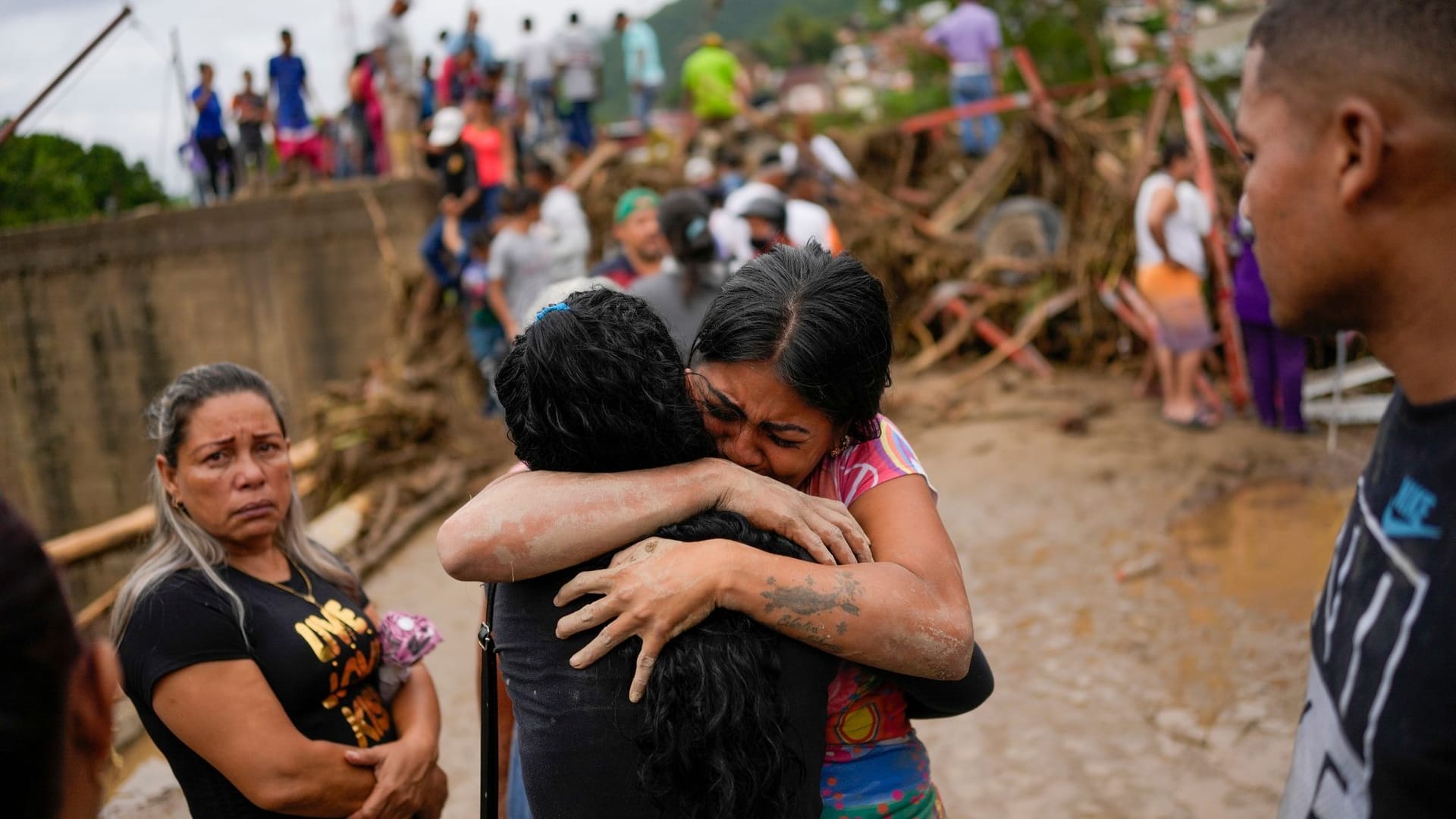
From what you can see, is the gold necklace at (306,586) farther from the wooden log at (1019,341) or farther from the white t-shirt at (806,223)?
the wooden log at (1019,341)

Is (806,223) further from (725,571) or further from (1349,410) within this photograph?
(725,571)

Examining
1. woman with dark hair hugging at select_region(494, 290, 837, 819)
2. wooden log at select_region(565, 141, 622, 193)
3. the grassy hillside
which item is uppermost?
the grassy hillside

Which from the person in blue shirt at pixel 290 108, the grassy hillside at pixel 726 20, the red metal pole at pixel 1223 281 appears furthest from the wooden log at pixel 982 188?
the grassy hillside at pixel 726 20

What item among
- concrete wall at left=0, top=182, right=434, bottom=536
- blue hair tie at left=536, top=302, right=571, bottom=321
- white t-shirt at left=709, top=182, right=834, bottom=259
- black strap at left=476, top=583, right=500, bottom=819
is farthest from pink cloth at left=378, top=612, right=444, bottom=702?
concrete wall at left=0, top=182, right=434, bottom=536

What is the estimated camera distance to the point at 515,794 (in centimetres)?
266

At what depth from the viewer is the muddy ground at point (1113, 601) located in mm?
3951

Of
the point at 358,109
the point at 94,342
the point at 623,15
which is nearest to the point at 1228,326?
the point at 623,15

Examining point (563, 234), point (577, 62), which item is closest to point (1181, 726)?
point (563, 234)

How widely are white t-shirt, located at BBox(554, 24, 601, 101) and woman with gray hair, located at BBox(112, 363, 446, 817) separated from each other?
1031 centimetres

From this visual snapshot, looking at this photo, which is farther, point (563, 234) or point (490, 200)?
point (490, 200)

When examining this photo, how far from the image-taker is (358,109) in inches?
523

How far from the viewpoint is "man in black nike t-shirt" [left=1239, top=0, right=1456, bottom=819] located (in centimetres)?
106

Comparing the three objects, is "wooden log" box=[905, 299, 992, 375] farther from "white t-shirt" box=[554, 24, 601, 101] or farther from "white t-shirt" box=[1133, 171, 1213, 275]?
"white t-shirt" box=[554, 24, 601, 101]

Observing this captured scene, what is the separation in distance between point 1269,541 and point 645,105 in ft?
33.6
